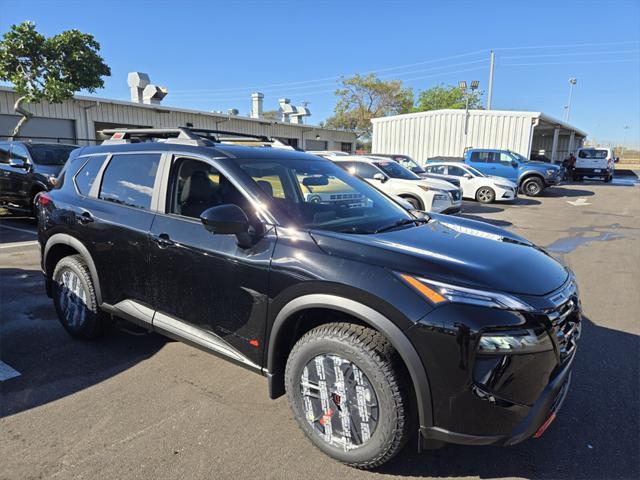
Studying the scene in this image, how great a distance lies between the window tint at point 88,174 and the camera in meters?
3.81

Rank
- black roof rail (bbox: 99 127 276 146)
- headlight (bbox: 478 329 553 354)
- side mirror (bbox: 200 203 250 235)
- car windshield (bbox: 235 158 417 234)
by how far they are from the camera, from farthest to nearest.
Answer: black roof rail (bbox: 99 127 276 146) < car windshield (bbox: 235 158 417 234) < side mirror (bbox: 200 203 250 235) < headlight (bbox: 478 329 553 354)

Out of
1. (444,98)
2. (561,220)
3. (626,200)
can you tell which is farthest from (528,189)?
(444,98)

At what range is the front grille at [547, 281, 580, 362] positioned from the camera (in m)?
2.16

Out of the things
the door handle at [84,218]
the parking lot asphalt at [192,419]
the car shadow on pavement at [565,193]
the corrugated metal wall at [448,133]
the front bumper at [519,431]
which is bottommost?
the parking lot asphalt at [192,419]

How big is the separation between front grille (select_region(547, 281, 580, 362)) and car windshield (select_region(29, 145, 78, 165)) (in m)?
10.4

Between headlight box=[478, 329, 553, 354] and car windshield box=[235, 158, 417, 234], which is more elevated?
car windshield box=[235, 158, 417, 234]

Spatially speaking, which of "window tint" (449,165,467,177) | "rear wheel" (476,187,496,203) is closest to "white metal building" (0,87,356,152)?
"window tint" (449,165,467,177)

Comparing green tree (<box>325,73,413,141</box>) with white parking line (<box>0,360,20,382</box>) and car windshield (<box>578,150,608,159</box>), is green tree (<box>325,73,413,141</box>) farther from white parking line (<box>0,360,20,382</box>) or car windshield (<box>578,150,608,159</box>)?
white parking line (<box>0,360,20,382</box>)

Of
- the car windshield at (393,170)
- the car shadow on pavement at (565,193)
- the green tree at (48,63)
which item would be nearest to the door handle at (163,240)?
the car windshield at (393,170)

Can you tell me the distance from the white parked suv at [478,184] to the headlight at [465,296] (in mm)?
14958

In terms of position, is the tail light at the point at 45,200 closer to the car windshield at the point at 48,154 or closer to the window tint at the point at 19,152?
the car windshield at the point at 48,154

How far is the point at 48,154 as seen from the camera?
9.77 m

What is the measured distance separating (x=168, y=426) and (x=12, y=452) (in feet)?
2.74

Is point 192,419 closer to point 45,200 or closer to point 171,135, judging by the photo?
point 171,135
